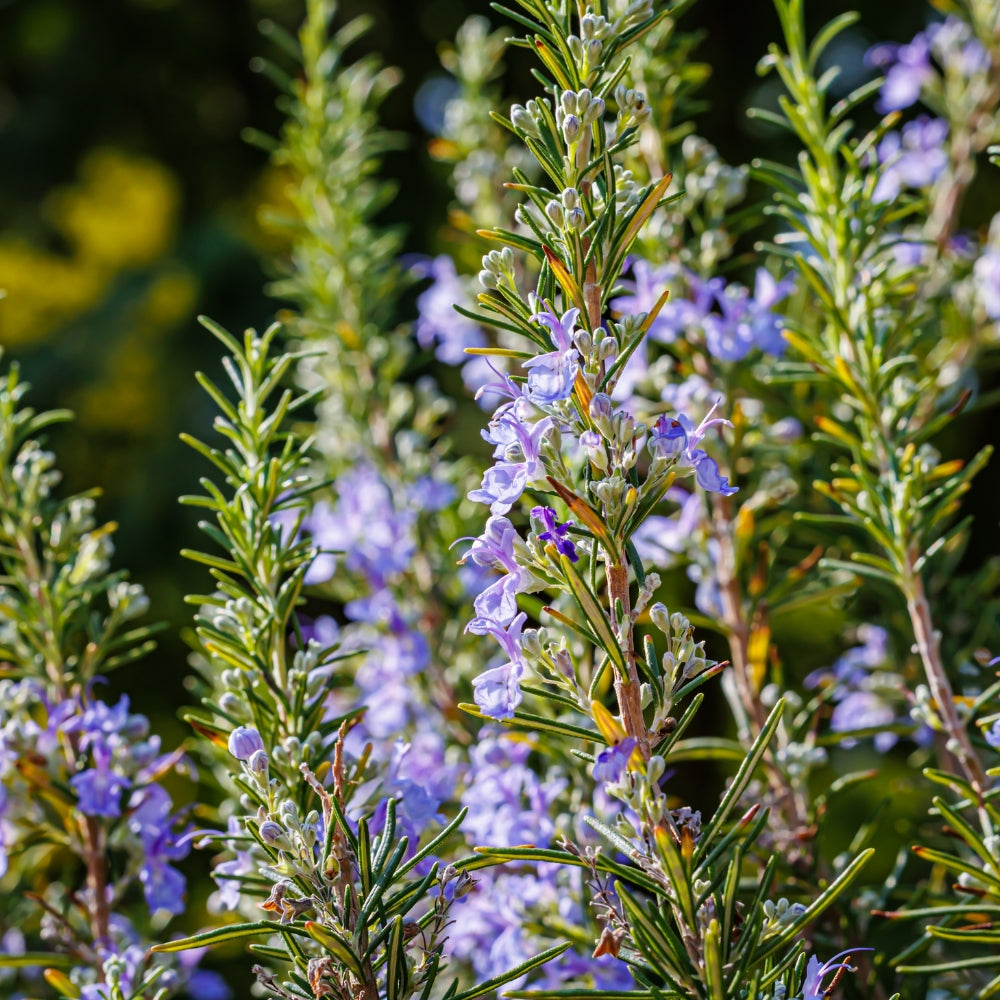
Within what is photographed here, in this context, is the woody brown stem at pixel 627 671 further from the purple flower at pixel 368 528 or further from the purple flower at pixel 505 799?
the purple flower at pixel 368 528

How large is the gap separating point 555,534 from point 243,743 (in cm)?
24

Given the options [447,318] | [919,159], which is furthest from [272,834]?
[919,159]

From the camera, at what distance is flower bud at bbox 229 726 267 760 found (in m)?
0.65

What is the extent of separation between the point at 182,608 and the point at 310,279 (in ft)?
3.88

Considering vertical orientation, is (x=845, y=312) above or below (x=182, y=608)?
below

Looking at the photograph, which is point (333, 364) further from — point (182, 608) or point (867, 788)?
point (867, 788)

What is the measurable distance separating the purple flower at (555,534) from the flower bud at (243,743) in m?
0.22

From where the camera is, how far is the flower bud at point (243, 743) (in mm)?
645

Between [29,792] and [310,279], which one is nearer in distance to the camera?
[29,792]

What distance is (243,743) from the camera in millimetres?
648

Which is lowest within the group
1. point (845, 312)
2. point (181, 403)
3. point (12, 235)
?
point (845, 312)

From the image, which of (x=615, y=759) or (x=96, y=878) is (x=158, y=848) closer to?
(x=96, y=878)

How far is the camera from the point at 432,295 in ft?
4.65

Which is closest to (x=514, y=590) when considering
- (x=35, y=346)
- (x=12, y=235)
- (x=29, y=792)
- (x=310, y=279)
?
(x=29, y=792)
